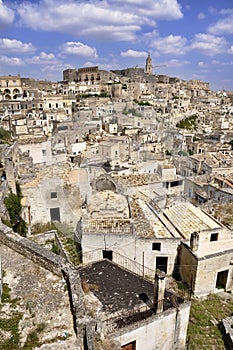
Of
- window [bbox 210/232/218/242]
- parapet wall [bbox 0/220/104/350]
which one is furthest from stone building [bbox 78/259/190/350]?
window [bbox 210/232/218/242]

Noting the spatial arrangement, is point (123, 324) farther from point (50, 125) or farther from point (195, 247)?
point (50, 125)

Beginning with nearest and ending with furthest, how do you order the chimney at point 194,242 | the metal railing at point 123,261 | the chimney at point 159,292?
the chimney at point 159,292 < the chimney at point 194,242 < the metal railing at point 123,261

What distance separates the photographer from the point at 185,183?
2600cm

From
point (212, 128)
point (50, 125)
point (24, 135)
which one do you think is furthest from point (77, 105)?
point (212, 128)

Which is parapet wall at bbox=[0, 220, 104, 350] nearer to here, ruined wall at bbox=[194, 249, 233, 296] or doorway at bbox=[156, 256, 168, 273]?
ruined wall at bbox=[194, 249, 233, 296]

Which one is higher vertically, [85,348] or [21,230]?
[85,348]

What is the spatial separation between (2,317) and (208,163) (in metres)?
28.2

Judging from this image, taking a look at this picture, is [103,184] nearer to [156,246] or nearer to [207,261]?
[156,246]

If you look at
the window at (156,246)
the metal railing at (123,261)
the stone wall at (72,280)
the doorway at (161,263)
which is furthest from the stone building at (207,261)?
the stone wall at (72,280)

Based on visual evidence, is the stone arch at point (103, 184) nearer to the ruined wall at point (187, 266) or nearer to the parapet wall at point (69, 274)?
the ruined wall at point (187, 266)

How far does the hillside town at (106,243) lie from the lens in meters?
6.39

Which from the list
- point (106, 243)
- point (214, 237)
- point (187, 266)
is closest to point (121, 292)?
point (106, 243)

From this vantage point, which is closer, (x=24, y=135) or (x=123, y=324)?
(x=123, y=324)

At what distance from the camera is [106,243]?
12758 millimetres
